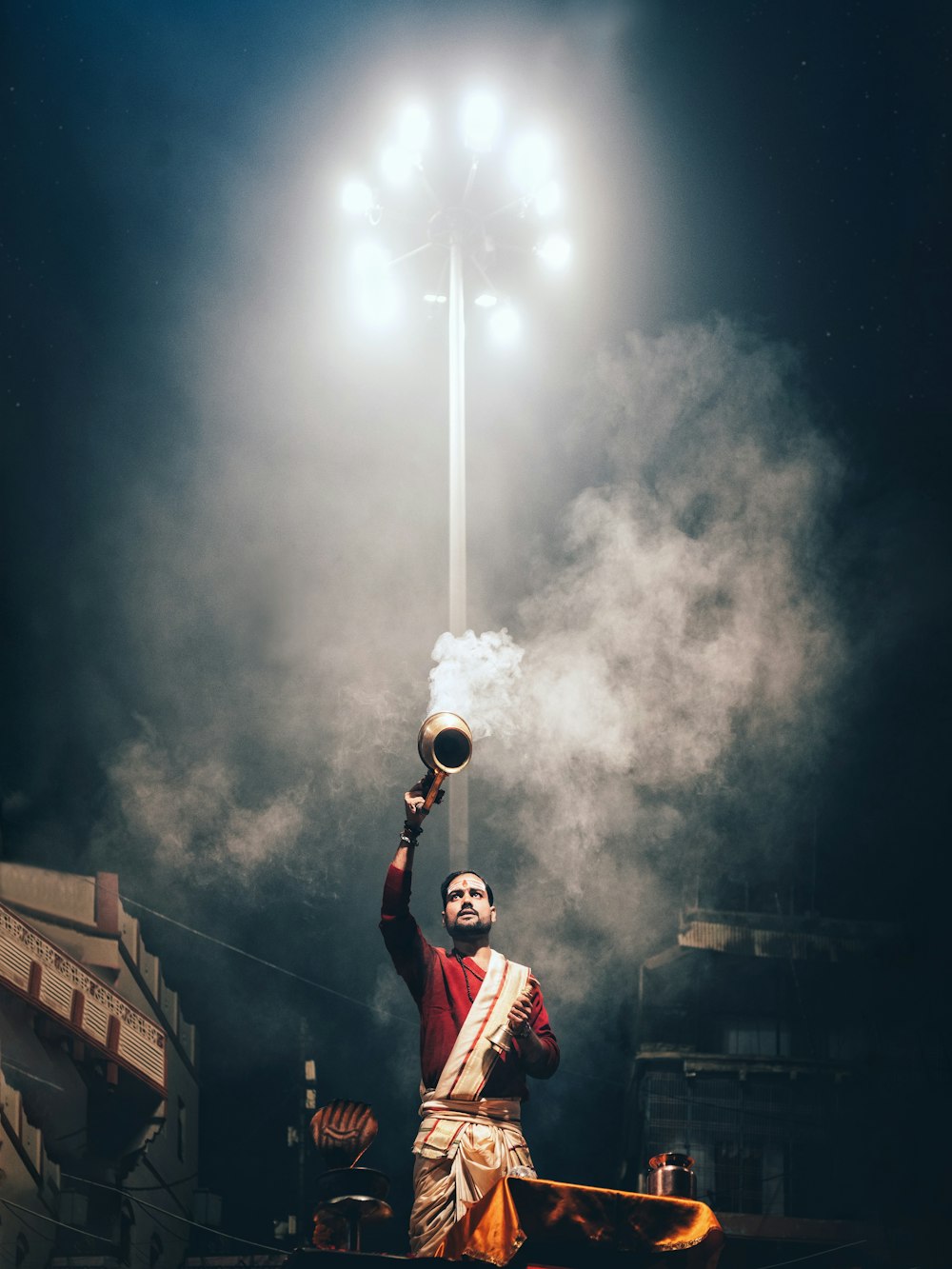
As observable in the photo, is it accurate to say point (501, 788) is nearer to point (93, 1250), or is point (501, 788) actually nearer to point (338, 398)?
point (338, 398)

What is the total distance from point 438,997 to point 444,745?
3.41ft

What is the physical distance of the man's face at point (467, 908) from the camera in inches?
204

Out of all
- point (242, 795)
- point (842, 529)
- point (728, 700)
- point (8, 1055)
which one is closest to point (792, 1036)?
point (728, 700)

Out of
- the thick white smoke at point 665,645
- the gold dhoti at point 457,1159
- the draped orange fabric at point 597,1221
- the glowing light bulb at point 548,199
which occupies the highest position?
the glowing light bulb at point 548,199

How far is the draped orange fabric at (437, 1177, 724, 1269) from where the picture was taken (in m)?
3.73

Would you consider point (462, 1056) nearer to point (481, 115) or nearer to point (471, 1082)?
point (471, 1082)

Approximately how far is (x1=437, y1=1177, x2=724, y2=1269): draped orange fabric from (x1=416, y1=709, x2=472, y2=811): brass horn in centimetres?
165

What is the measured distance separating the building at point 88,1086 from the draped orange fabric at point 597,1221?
14.4 feet

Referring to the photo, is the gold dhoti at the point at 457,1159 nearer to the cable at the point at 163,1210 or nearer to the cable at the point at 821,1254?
the cable at the point at 163,1210

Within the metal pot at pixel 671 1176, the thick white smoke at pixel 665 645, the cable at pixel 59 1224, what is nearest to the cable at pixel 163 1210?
the cable at pixel 59 1224

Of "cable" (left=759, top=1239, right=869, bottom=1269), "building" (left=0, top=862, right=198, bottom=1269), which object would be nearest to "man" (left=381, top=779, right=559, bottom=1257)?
"building" (left=0, top=862, right=198, bottom=1269)

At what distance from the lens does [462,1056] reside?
Answer: 4.72m

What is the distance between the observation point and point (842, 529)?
30.0 ft

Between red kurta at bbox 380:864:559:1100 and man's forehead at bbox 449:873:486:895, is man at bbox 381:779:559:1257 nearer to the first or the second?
red kurta at bbox 380:864:559:1100
